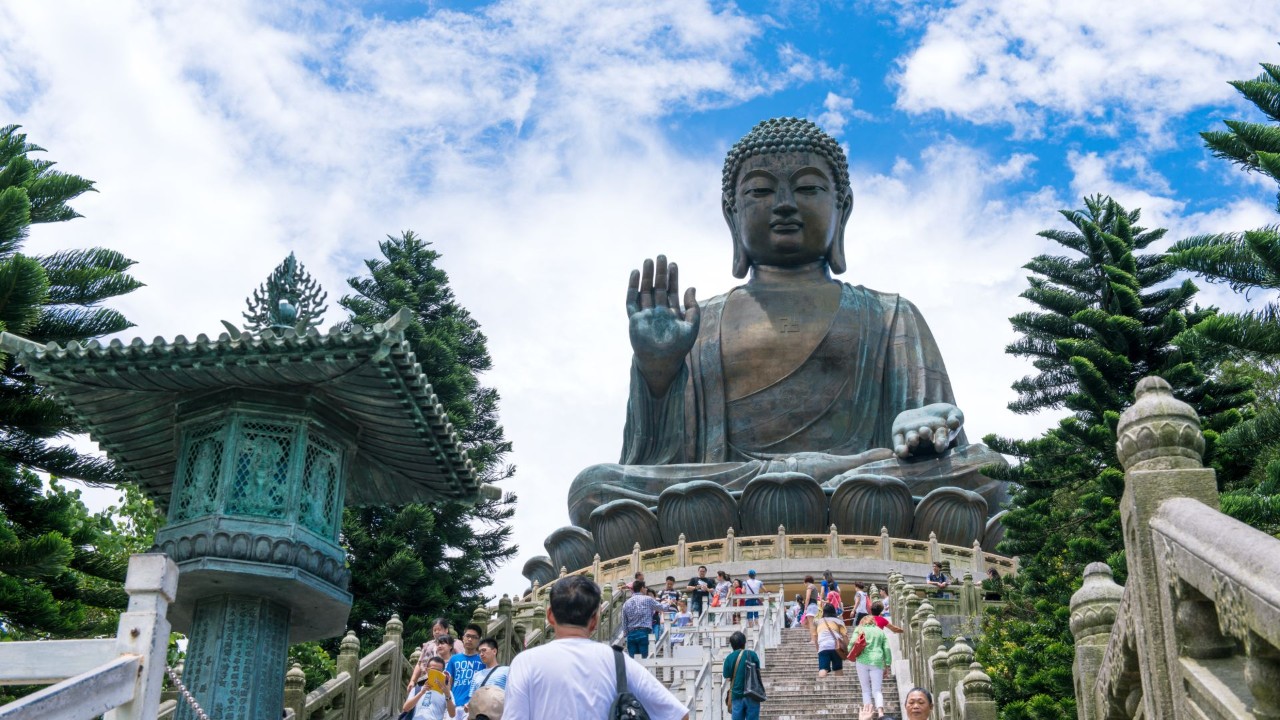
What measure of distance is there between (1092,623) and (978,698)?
5.22 feet

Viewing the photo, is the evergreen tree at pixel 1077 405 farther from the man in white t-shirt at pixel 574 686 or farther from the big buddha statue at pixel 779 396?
the man in white t-shirt at pixel 574 686

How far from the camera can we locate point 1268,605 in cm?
304

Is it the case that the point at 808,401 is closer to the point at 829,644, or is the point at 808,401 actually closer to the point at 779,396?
the point at 779,396

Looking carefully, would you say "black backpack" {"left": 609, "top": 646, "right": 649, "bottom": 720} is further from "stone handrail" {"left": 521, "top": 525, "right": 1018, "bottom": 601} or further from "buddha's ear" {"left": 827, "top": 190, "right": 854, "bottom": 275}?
"buddha's ear" {"left": 827, "top": 190, "right": 854, "bottom": 275}

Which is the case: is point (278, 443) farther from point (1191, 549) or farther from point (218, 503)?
point (1191, 549)

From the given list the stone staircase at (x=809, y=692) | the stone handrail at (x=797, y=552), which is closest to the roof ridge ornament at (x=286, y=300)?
the stone staircase at (x=809, y=692)

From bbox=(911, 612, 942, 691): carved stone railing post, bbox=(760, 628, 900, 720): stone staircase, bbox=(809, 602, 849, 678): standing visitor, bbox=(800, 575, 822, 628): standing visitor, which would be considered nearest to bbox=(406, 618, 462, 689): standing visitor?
bbox=(760, 628, 900, 720): stone staircase

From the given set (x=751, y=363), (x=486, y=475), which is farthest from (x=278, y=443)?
(x=751, y=363)

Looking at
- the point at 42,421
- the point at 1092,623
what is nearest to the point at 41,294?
the point at 42,421

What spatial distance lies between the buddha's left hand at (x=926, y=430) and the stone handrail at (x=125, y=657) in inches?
694

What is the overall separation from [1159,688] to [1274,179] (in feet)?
25.9

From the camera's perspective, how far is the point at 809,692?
10.4 m

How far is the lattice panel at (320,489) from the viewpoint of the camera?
25.4ft

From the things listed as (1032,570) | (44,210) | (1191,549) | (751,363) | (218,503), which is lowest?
(1191,549)
